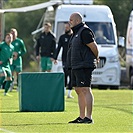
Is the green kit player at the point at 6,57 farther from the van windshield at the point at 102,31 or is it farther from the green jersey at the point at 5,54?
the van windshield at the point at 102,31

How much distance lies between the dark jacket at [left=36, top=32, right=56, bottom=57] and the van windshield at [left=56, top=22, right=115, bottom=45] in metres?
4.11

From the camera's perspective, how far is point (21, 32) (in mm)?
61312

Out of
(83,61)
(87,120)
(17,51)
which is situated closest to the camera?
(87,120)

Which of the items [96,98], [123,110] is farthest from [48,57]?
[123,110]

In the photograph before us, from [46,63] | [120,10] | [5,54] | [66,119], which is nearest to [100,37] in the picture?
[46,63]

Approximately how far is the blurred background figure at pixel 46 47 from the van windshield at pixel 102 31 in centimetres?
402

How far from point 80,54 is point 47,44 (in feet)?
34.3

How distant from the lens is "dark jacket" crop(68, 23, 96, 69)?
46.8 feet

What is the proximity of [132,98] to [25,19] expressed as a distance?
3941 cm

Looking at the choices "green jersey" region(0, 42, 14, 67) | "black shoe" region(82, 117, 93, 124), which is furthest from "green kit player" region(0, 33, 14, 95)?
"black shoe" region(82, 117, 93, 124)

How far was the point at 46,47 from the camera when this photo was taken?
81.5 ft

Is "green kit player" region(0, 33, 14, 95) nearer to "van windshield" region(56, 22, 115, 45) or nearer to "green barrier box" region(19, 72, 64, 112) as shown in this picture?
"green barrier box" region(19, 72, 64, 112)

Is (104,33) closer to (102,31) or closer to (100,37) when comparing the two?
(102,31)

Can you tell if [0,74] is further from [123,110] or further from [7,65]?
[123,110]
